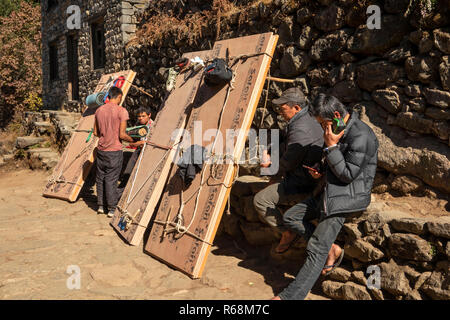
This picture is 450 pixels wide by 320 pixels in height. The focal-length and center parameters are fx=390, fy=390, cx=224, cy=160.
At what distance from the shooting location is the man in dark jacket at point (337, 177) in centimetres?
281

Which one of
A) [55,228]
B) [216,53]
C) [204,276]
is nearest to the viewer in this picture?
[204,276]

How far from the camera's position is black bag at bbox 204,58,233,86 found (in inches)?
159

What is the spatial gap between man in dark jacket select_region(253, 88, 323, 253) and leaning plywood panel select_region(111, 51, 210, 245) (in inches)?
56.5

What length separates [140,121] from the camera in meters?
5.84

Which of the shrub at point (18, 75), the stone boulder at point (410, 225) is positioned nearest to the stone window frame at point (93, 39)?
the shrub at point (18, 75)

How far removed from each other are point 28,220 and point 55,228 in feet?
1.97

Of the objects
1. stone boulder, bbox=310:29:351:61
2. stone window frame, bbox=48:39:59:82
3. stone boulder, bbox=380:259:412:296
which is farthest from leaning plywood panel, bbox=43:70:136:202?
stone window frame, bbox=48:39:59:82

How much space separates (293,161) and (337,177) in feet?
1.79

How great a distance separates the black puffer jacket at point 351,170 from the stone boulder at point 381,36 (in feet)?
4.06

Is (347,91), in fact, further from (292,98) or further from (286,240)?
(286,240)

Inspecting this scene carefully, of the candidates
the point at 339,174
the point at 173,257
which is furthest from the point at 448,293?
the point at 173,257

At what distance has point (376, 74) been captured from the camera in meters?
3.77

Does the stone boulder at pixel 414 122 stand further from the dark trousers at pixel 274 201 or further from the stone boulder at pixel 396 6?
the dark trousers at pixel 274 201
